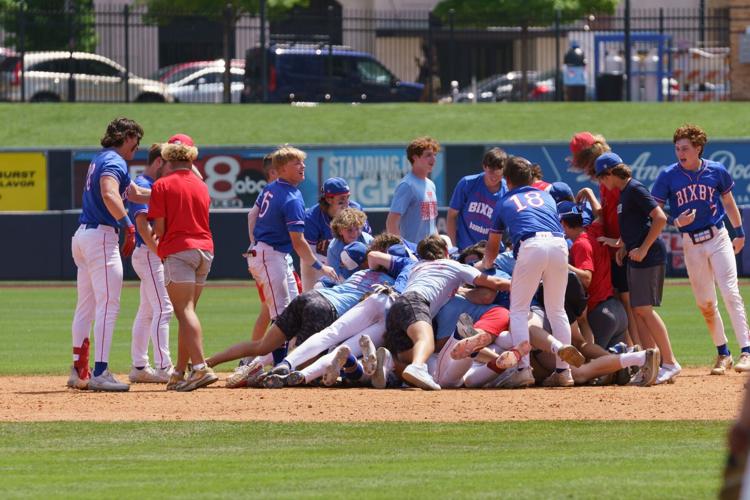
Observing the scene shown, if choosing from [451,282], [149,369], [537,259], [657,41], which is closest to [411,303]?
[451,282]

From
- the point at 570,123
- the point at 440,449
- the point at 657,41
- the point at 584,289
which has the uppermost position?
the point at 657,41

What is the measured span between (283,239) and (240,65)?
90.4 feet

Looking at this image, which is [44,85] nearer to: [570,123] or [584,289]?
[570,123]

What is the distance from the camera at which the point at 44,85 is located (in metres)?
34.7

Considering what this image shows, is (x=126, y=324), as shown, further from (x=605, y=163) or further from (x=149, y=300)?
(x=605, y=163)

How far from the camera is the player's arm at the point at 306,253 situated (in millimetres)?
10921

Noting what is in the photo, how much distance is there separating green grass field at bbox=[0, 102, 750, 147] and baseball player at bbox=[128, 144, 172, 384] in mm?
18093

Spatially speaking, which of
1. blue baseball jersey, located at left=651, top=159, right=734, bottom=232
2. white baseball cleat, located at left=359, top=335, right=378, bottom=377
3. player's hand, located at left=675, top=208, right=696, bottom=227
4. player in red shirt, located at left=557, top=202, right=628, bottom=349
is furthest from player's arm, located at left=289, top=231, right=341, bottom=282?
player's hand, located at left=675, top=208, right=696, bottom=227

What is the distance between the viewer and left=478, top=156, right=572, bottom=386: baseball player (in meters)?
10.1

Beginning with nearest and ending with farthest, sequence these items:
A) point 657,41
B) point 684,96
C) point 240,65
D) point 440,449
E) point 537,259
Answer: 1. point 440,449
2. point 537,259
3. point 657,41
4. point 684,96
5. point 240,65

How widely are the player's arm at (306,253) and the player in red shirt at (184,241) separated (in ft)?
2.74

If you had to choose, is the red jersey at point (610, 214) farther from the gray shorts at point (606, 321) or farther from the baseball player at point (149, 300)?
the baseball player at point (149, 300)

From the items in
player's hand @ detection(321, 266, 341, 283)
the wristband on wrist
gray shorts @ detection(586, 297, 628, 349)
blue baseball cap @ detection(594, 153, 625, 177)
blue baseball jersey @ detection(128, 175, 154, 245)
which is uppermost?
blue baseball cap @ detection(594, 153, 625, 177)

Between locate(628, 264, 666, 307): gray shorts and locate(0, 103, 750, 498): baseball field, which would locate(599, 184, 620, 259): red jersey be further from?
locate(0, 103, 750, 498): baseball field
